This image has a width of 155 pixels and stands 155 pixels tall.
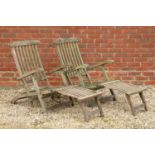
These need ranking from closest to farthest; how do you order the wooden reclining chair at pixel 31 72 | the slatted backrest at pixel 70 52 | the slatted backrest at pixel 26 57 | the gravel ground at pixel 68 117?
the gravel ground at pixel 68 117, the wooden reclining chair at pixel 31 72, the slatted backrest at pixel 26 57, the slatted backrest at pixel 70 52

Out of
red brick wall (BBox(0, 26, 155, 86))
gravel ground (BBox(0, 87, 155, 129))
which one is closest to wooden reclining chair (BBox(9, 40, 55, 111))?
gravel ground (BBox(0, 87, 155, 129))

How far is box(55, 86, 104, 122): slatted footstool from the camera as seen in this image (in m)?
6.90

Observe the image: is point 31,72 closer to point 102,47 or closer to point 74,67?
point 74,67

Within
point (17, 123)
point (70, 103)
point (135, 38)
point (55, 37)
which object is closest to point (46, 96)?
point (70, 103)

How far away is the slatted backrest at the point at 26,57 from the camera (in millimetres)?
7816

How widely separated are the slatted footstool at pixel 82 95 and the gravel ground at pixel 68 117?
0.12m

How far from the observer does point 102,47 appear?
8.98 meters

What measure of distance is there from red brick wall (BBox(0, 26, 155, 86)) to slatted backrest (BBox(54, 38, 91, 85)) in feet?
2.01

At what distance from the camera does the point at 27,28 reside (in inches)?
351

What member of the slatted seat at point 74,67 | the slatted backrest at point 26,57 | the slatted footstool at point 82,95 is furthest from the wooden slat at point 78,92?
the slatted backrest at point 26,57

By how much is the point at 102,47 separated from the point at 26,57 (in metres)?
1.71

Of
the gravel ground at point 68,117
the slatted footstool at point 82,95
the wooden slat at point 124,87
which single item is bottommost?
the gravel ground at point 68,117

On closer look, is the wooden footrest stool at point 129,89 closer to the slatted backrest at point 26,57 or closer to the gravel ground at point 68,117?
the gravel ground at point 68,117

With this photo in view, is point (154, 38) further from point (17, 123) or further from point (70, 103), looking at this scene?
point (17, 123)
